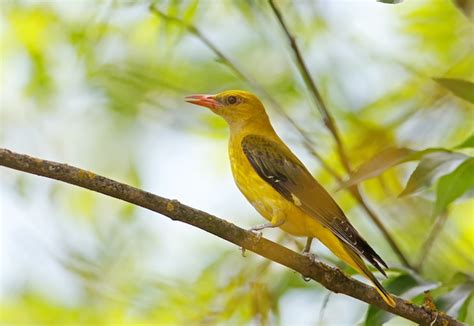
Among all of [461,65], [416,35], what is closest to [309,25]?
[416,35]

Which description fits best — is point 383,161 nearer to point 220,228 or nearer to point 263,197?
point 220,228

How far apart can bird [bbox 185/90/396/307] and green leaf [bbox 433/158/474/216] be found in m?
0.32

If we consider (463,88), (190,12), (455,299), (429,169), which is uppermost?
(190,12)

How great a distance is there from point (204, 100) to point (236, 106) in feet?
0.69

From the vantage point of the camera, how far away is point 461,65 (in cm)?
407

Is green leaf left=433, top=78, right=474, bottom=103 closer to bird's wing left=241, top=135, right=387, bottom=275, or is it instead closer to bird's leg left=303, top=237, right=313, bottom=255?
bird's wing left=241, top=135, right=387, bottom=275

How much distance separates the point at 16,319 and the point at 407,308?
3.21 metres

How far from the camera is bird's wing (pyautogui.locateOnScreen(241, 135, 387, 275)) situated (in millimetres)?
3078

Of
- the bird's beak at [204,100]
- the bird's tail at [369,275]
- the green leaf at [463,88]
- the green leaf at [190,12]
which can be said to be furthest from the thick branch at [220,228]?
the bird's beak at [204,100]

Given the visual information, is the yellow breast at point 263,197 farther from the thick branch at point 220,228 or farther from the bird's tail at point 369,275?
the thick branch at point 220,228

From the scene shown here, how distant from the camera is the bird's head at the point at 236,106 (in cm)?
426

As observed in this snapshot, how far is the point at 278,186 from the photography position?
11.7ft

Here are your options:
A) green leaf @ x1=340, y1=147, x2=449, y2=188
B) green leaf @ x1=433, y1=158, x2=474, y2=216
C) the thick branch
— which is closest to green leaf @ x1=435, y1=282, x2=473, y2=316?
the thick branch

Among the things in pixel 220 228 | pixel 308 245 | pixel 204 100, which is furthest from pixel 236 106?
pixel 220 228
